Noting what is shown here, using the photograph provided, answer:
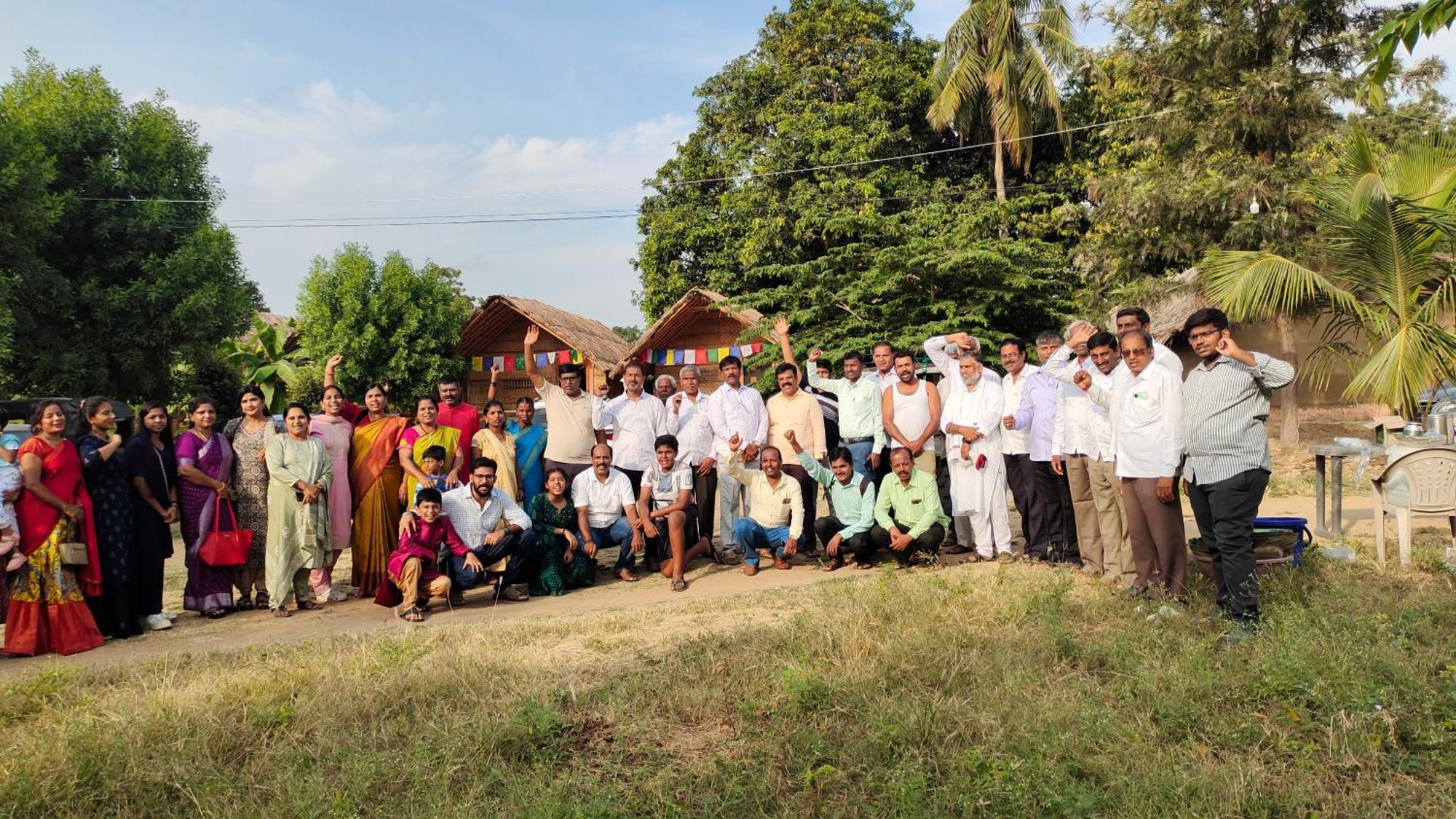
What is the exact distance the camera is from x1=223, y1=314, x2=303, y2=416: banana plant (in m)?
21.5

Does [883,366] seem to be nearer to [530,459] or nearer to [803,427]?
[803,427]

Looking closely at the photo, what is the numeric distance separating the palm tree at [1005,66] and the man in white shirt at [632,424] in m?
14.6

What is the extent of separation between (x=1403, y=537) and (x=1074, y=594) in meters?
2.33

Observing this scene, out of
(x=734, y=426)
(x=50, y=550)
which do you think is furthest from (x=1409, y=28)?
(x=50, y=550)

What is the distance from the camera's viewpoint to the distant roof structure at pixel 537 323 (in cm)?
1986

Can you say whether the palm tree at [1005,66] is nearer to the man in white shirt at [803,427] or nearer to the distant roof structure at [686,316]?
the distant roof structure at [686,316]

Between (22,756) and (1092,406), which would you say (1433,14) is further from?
(22,756)

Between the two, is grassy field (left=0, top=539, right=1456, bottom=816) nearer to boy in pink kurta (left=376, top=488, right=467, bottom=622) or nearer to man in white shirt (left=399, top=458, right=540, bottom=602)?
boy in pink kurta (left=376, top=488, right=467, bottom=622)

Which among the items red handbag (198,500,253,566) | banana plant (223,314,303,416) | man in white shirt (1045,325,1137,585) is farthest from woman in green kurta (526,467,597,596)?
banana plant (223,314,303,416)

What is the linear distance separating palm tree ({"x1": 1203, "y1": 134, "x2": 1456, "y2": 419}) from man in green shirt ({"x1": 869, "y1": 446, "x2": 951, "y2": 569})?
3.66m

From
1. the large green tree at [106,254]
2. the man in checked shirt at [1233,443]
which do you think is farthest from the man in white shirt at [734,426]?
the large green tree at [106,254]

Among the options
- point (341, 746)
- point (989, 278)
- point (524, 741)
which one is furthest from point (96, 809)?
point (989, 278)

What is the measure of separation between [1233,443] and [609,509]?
14.6 ft

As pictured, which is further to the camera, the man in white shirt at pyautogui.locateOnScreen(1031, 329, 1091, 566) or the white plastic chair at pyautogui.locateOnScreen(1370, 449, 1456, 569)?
the man in white shirt at pyautogui.locateOnScreen(1031, 329, 1091, 566)
